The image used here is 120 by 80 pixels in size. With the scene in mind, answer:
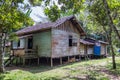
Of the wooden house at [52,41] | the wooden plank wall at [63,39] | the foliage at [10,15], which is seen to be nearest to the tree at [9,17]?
the foliage at [10,15]

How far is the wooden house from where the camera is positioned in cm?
1769

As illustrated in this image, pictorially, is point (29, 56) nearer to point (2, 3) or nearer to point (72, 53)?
point (72, 53)

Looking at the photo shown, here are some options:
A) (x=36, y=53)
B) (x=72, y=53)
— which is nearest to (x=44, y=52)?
(x=36, y=53)

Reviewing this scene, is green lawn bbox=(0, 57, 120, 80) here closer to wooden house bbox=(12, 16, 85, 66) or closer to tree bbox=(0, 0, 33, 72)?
tree bbox=(0, 0, 33, 72)

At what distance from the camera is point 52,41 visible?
1759 centimetres

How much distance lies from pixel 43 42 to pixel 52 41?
1.50 m

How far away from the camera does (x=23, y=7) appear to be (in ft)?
43.2

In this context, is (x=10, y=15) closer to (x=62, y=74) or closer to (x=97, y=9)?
(x=62, y=74)

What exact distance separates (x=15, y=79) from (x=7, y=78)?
2.42ft

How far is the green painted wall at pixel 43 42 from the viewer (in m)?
17.9

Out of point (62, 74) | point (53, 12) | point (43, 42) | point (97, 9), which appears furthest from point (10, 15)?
point (97, 9)

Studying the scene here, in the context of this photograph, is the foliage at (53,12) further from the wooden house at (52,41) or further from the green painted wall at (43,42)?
the green painted wall at (43,42)

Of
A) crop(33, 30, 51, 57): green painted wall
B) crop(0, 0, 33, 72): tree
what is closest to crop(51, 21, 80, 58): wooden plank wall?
crop(33, 30, 51, 57): green painted wall

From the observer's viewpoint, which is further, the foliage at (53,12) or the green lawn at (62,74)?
the foliage at (53,12)
